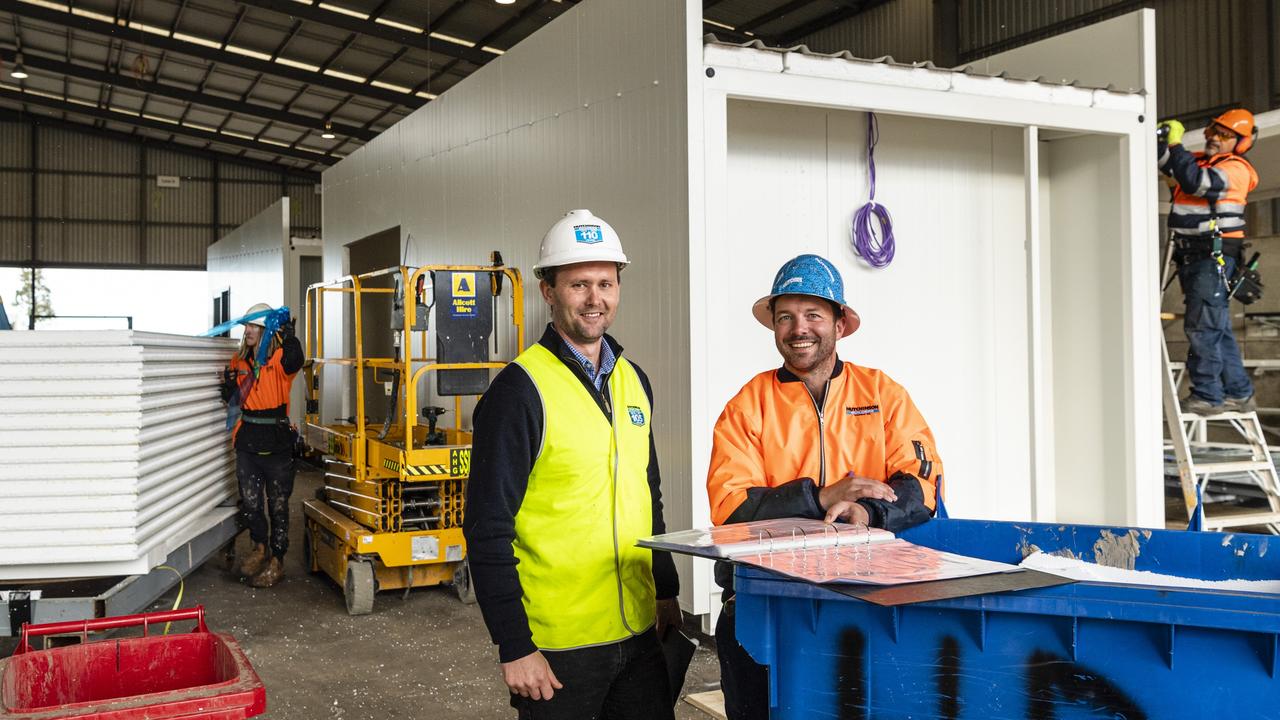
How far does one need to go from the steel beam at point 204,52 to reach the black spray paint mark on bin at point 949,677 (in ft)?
66.9

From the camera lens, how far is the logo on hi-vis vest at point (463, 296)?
681 cm

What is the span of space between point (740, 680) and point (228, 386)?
6.00 m

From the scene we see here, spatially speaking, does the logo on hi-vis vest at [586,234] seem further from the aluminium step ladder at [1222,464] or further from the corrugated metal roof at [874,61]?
the aluminium step ladder at [1222,464]

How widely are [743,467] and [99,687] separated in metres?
1.87

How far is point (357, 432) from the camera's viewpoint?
7.22 meters

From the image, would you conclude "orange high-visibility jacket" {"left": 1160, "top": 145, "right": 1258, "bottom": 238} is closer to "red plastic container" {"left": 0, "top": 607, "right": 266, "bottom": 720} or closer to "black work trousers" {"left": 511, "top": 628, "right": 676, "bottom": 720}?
"black work trousers" {"left": 511, "top": 628, "right": 676, "bottom": 720}

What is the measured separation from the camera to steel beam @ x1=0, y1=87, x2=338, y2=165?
2577cm

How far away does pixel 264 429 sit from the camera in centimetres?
764

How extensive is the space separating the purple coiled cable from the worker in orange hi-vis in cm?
212

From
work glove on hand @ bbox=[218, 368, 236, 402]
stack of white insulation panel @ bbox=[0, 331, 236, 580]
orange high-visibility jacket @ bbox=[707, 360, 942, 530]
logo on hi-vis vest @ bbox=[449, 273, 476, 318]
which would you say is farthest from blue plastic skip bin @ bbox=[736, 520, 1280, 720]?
work glove on hand @ bbox=[218, 368, 236, 402]

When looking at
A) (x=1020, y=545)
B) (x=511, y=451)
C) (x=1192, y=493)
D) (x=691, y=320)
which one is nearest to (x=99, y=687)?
(x=511, y=451)

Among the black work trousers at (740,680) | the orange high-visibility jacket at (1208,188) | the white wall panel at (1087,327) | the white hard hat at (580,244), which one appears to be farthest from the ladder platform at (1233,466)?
the white hard hat at (580,244)

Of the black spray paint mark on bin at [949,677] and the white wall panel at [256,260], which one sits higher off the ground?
the white wall panel at [256,260]

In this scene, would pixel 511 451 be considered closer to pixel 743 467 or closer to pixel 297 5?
pixel 743 467
